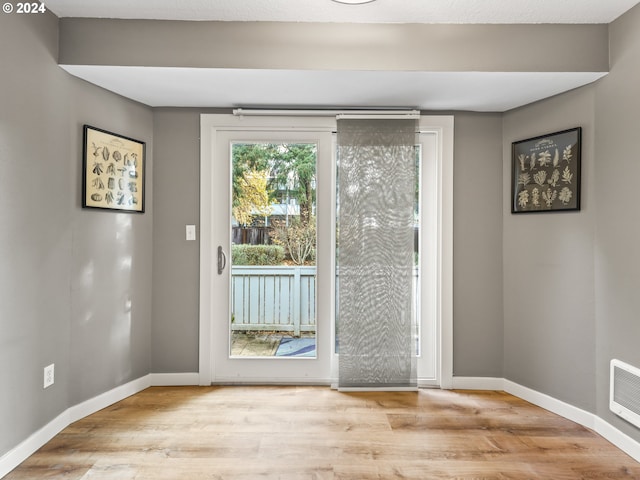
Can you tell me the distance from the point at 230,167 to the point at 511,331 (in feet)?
8.12

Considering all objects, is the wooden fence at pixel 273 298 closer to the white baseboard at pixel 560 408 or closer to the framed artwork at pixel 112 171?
the framed artwork at pixel 112 171

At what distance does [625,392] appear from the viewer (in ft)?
7.22

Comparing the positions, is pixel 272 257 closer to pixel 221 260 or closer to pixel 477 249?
pixel 221 260

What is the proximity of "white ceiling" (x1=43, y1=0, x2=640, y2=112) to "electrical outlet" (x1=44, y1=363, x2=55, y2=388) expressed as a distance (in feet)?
5.67

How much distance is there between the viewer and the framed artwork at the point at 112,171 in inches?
99.3

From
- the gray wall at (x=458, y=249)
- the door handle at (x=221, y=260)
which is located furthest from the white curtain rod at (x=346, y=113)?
the door handle at (x=221, y=260)

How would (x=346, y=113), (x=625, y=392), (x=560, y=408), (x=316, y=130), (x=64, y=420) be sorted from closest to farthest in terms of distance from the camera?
(x=625, y=392) → (x=64, y=420) → (x=560, y=408) → (x=346, y=113) → (x=316, y=130)

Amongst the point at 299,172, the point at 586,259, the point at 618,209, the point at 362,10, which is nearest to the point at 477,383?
the point at 586,259

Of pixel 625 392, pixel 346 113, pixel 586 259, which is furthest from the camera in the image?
pixel 346 113

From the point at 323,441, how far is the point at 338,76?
213 cm

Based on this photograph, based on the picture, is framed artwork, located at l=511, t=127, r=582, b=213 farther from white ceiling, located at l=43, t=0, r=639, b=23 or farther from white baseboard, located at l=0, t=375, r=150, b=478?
white baseboard, located at l=0, t=375, r=150, b=478

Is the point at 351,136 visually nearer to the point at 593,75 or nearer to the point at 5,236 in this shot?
the point at 593,75

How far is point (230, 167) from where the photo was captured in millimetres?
3066

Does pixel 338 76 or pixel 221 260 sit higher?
pixel 338 76
